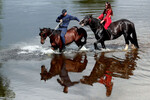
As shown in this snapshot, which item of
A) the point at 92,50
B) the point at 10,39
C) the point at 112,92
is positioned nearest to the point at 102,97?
the point at 112,92

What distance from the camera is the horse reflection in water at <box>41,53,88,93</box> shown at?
10.2 meters

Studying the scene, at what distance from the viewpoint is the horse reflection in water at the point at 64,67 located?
10.2 metres

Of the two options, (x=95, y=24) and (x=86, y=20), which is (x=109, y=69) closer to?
(x=86, y=20)

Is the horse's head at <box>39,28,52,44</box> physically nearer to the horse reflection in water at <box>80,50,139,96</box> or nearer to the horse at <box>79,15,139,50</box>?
the horse at <box>79,15,139,50</box>

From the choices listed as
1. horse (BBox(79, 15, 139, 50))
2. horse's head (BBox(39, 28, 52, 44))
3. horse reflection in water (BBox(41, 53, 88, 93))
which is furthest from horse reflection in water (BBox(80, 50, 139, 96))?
horse's head (BBox(39, 28, 52, 44))

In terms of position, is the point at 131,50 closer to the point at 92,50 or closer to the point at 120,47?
the point at 120,47

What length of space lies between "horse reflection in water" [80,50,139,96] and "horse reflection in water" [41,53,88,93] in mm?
561

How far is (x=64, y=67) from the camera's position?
11.7 metres

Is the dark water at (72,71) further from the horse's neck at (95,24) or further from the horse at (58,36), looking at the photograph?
the horse's neck at (95,24)

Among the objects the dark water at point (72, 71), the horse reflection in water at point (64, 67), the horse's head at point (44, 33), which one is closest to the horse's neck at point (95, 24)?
the dark water at point (72, 71)

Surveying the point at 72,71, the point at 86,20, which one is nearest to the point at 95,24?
the point at 86,20

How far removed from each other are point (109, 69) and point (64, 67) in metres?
1.83

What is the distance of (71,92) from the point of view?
9039 mm

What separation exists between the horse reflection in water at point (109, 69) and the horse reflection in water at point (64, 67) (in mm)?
561
